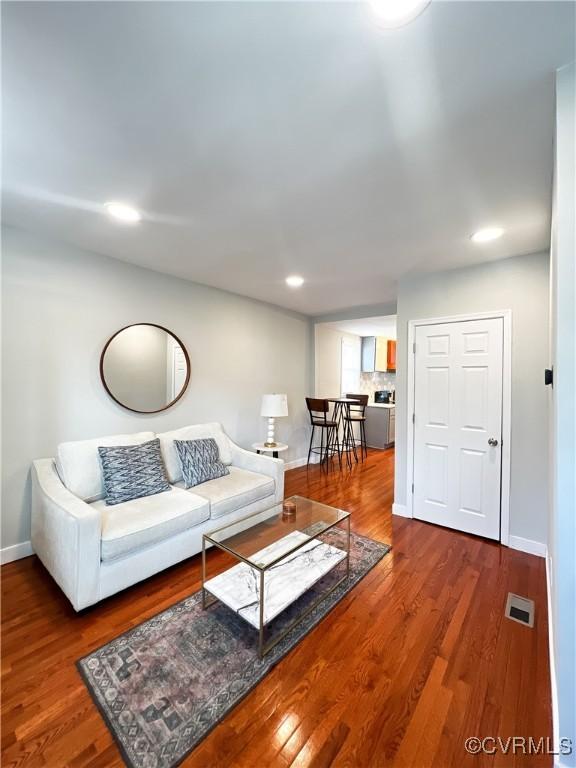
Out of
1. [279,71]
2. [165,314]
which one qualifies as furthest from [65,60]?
[165,314]

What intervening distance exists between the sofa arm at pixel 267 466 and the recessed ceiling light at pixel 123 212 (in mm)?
2279

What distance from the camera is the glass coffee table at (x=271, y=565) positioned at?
1668 mm

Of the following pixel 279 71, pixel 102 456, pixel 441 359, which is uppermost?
pixel 279 71

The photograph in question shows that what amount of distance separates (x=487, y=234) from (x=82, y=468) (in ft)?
11.4

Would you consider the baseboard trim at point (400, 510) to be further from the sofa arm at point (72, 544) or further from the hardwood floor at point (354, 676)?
the sofa arm at point (72, 544)

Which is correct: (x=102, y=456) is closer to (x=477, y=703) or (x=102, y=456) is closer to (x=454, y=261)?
(x=477, y=703)

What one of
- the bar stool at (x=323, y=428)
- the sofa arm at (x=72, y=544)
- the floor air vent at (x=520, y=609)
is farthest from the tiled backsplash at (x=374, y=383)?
the sofa arm at (x=72, y=544)

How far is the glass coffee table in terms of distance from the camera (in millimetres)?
1668

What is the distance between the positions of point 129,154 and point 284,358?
338cm

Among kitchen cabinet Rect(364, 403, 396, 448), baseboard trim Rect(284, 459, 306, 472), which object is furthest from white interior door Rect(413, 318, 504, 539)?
kitchen cabinet Rect(364, 403, 396, 448)

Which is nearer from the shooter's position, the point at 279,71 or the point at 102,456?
the point at 279,71

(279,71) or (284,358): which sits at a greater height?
(279,71)

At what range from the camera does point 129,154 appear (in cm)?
153

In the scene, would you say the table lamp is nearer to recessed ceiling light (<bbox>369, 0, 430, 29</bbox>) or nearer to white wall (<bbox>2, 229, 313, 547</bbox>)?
white wall (<bbox>2, 229, 313, 547</bbox>)
